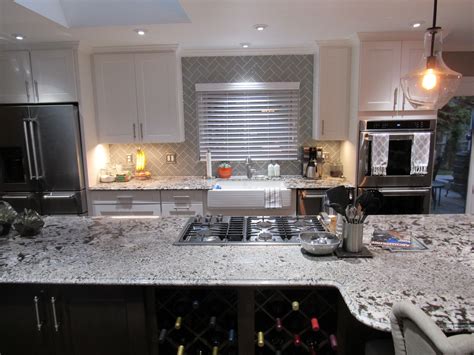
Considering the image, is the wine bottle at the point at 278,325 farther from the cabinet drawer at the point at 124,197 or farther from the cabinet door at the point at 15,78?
the cabinet door at the point at 15,78

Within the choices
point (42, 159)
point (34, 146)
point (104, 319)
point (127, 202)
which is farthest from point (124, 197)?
point (104, 319)

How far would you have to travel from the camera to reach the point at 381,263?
1.60 meters

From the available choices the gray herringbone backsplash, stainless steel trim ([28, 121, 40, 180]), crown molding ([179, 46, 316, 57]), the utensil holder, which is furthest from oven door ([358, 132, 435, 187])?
stainless steel trim ([28, 121, 40, 180])

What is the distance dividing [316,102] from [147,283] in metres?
2.93

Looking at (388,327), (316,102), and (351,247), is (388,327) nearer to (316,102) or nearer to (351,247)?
(351,247)

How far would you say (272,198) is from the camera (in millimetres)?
3461

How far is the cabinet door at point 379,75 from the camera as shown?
129 inches

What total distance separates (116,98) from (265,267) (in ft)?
9.49

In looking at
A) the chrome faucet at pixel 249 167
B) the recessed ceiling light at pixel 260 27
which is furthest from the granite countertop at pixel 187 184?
the recessed ceiling light at pixel 260 27

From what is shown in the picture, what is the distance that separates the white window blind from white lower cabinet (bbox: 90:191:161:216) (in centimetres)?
92

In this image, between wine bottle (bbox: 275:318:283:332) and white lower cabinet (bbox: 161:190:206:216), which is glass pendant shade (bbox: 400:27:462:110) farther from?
white lower cabinet (bbox: 161:190:206:216)

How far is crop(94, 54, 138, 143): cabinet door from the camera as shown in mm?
3631

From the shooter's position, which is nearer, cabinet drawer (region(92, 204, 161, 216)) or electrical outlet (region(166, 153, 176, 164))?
cabinet drawer (region(92, 204, 161, 216))

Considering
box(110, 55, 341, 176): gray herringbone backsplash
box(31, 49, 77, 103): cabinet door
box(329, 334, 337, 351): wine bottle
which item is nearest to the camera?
box(329, 334, 337, 351): wine bottle
